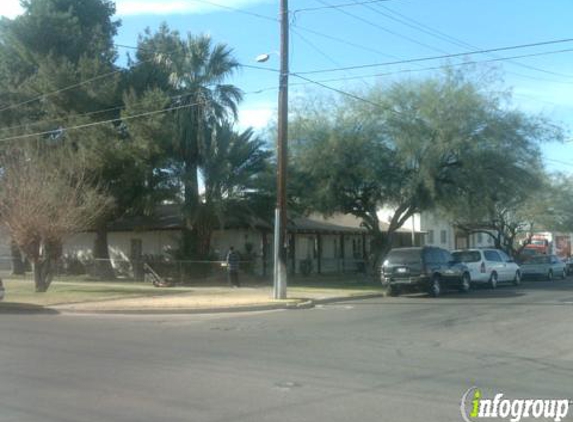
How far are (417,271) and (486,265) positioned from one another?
6.35m

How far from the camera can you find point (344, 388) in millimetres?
8578

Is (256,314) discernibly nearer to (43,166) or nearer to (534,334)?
(534,334)

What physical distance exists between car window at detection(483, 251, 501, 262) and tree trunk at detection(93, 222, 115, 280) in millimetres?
18546

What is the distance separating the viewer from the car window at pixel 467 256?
1110 inches

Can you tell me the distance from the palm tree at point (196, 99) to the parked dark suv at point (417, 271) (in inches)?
417

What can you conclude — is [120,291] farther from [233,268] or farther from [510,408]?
[510,408]

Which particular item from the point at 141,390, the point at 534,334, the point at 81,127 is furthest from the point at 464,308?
the point at 81,127

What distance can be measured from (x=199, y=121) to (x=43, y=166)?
25.2 feet

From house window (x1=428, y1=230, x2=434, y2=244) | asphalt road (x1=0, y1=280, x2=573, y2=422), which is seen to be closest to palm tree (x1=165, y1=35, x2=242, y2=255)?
asphalt road (x1=0, y1=280, x2=573, y2=422)

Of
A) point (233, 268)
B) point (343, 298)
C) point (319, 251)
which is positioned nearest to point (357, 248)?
point (319, 251)

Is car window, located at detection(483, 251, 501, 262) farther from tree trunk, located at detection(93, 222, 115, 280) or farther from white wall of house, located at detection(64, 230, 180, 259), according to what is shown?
tree trunk, located at detection(93, 222, 115, 280)

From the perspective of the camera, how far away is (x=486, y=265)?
1121 inches

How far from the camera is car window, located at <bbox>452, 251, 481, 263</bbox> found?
92.5 feet

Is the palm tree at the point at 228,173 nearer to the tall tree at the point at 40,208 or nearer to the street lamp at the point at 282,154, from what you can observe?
the tall tree at the point at 40,208
